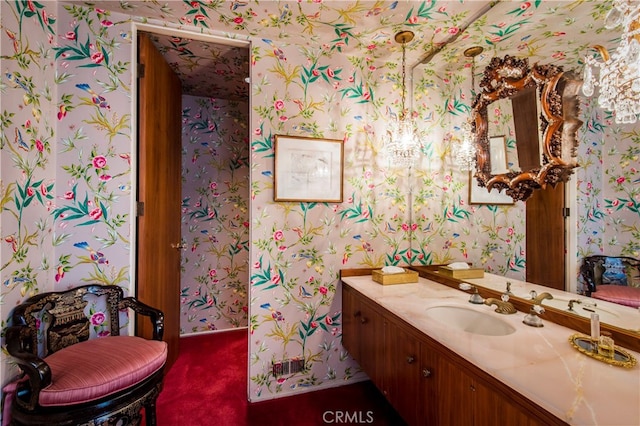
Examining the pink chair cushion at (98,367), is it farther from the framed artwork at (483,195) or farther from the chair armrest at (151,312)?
the framed artwork at (483,195)

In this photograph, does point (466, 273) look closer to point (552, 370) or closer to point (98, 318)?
point (552, 370)

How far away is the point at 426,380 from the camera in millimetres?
1119

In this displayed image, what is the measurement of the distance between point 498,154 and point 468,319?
97 centimetres

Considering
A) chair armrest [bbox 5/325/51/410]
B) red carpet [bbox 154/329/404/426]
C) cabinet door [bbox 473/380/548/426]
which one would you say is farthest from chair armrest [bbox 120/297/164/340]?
cabinet door [bbox 473/380/548/426]

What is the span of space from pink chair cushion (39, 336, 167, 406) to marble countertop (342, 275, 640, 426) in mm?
1265

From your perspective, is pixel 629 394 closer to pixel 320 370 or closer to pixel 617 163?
pixel 617 163

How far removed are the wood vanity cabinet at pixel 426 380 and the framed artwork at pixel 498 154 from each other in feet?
3.43

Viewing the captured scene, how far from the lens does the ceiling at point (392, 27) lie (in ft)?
4.38

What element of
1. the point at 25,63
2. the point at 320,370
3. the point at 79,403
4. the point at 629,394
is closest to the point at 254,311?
the point at 320,370

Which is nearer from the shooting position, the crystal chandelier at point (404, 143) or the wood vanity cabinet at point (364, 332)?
the wood vanity cabinet at point (364, 332)

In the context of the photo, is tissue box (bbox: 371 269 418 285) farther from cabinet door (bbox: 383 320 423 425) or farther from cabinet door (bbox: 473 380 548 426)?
cabinet door (bbox: 473 380 548 426)

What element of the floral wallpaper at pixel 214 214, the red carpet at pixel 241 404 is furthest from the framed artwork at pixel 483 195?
the floral wallpaper at pixel 214 214

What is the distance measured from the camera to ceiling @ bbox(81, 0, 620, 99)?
133 centimetres

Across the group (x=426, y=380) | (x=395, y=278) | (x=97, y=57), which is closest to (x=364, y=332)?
(x=395, y=278)
